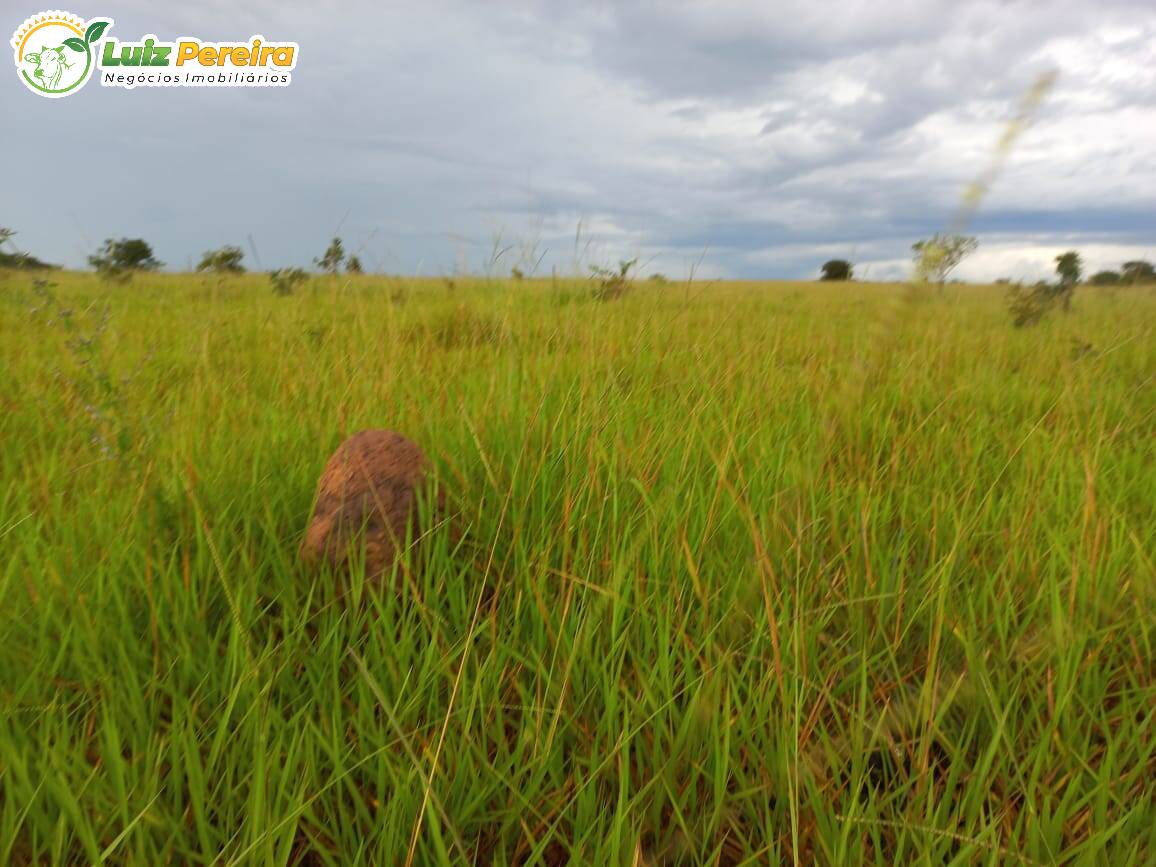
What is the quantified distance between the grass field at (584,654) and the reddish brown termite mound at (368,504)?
7cm

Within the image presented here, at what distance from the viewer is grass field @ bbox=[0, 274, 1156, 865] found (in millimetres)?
1052

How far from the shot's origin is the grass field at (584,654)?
1.05 metres

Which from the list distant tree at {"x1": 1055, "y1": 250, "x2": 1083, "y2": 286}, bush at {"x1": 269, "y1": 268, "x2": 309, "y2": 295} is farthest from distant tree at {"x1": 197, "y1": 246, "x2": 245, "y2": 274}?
distant tree at {"x1": 1055, "y1": 250, "x2": 1083, "y2": 286}

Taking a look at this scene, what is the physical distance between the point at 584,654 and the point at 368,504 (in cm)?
63

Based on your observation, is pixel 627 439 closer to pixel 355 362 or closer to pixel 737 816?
pixel 737 816

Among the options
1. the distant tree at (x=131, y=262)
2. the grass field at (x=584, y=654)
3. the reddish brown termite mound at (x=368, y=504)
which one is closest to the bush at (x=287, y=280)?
the distant tree at (x=131, y=262)

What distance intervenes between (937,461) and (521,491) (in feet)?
4.58

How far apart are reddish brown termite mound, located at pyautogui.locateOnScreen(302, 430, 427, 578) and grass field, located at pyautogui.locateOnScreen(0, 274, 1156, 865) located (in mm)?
73

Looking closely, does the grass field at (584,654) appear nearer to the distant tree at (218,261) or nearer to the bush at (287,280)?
the distant tree at (218,261)

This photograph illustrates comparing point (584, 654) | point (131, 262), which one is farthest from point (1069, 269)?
point (131, 262)

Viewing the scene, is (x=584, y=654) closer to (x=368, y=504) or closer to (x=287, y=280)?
(x=368, y=504)

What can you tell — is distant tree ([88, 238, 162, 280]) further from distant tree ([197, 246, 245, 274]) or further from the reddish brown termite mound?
the reddish brown termite mound

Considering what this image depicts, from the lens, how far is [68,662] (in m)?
1.35

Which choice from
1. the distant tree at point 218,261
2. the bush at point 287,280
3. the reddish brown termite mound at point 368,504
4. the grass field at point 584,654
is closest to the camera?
the grass field at point 584,654
